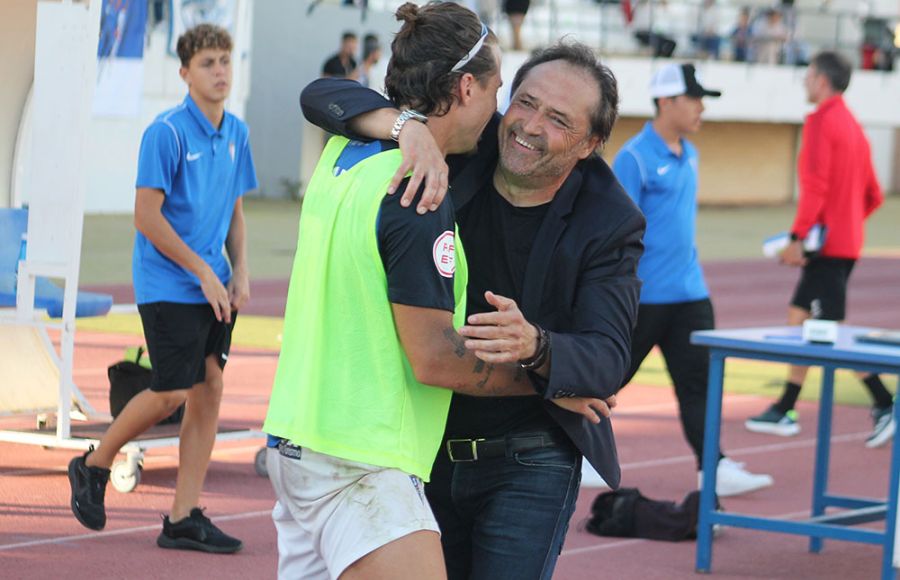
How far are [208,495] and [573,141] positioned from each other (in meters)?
4.49

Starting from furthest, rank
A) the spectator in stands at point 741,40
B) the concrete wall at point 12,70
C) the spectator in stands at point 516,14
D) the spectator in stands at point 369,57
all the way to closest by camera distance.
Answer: the spectator in stands at point 741,40 < the spectator in stands at point 516,14 < the spectator in stands at point 369,57 < the concrete wall at point 12,70

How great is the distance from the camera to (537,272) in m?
3.61

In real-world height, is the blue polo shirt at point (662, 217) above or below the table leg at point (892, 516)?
above

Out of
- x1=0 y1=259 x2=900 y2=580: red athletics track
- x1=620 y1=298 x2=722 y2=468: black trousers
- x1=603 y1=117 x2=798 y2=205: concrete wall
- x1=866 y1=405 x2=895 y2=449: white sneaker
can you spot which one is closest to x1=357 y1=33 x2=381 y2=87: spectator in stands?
x1=603 y1=117 x2=798 y2=205: concrete wall

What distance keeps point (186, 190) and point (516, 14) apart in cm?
2502

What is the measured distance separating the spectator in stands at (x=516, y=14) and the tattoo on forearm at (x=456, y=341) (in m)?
28.2

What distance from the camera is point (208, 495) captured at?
7.60 meters

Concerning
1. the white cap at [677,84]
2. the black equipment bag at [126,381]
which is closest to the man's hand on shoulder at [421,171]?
the white cap at [677,84]

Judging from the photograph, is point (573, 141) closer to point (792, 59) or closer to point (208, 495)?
point (208, 495)

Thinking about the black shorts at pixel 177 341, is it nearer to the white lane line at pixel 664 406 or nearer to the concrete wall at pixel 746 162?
the white lane line at pixel 664 406

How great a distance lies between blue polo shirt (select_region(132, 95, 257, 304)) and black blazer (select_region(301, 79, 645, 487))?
2.86 metres

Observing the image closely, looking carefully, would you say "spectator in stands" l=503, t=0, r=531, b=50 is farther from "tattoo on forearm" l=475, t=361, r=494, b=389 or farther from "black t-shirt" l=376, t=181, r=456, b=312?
"black t-shirt" l=376, t=181, r=456, b=312

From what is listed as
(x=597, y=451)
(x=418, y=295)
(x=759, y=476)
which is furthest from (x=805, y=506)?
(x=418, y=295)

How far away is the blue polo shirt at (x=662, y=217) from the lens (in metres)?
7.61
